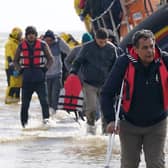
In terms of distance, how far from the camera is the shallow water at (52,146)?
8421 mm

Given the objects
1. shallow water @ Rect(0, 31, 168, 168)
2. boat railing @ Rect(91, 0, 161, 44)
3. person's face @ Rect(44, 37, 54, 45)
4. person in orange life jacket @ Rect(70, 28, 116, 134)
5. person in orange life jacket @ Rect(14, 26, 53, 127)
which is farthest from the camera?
person's face @ Rect(44, 37, 54, 45)

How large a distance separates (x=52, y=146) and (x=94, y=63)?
1136mm

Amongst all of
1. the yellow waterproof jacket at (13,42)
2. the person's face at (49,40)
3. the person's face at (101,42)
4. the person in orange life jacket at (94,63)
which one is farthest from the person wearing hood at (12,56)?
the person's face at (101,42)

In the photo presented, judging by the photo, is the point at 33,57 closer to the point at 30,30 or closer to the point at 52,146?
the point at 30,30

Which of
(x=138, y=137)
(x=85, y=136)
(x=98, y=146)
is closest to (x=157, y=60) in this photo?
(x=138, y=137)

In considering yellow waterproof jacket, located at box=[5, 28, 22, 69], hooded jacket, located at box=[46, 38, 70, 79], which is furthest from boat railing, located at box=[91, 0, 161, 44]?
yellow waterproof jacket, located at box=[5, 28, 22, 69]

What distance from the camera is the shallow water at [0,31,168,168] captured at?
8421 millimetres

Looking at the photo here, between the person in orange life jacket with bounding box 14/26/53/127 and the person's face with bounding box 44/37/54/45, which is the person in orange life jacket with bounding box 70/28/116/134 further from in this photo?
the person's face with bounding box 44/37/54/45

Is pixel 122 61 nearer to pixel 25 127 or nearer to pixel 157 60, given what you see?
pixel 157 60

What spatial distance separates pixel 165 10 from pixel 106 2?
2450 millimetres

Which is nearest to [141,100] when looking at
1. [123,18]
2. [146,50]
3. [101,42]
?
[146,50]

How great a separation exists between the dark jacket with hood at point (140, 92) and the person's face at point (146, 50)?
0.05 metres

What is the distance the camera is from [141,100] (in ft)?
18.9

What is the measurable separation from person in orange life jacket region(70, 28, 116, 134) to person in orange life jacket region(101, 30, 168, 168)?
372 centimetres
